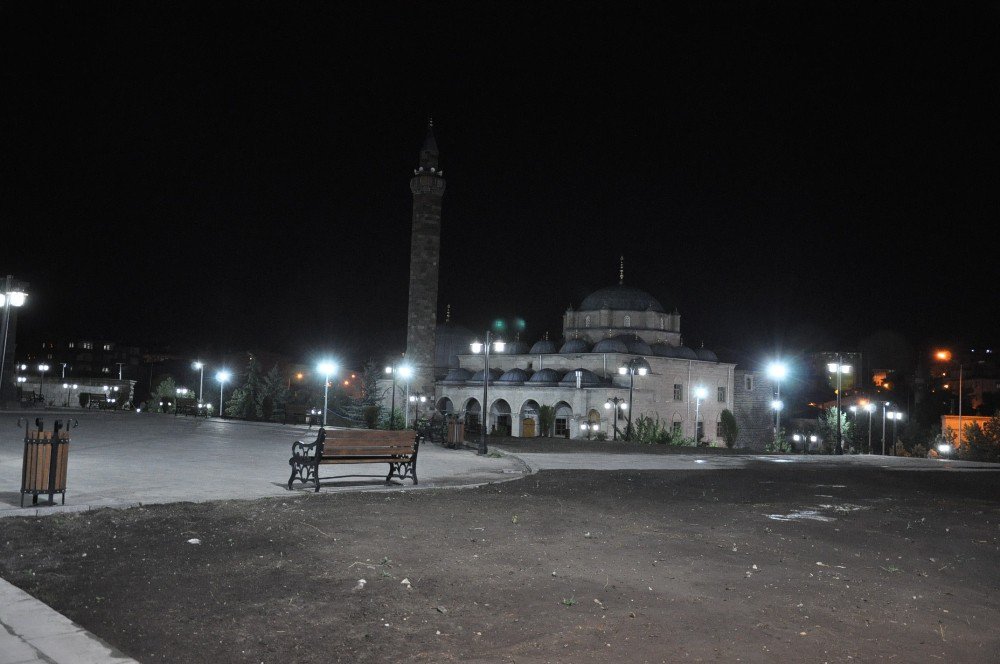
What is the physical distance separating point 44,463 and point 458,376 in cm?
4821

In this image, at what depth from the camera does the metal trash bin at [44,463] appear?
8617mm

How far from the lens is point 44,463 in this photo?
8.71 metres

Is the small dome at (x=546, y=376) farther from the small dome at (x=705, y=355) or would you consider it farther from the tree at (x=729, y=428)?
the tree at (x=729, y=428)

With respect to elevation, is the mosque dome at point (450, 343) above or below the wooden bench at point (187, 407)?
above

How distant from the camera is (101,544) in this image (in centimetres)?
686

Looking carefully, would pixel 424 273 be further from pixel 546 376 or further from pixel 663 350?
pixel 663 350

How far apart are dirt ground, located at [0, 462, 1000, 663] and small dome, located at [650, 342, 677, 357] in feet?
146

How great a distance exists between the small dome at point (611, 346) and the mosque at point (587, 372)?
7 cm

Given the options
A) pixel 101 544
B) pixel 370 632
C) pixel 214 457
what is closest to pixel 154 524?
pixel 101 544

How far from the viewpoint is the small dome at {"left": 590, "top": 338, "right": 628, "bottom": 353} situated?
52281mm

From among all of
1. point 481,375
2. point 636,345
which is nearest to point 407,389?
point 481,375

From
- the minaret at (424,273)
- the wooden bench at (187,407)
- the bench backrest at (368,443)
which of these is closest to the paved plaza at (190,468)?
the bench backrest at (368,443)

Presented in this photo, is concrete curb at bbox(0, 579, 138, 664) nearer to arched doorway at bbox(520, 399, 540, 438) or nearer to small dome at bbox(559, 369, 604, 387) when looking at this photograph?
arched doorway at bbox(520, 399, 540, 438)

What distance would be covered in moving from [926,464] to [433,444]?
Result: 43.2 feet
